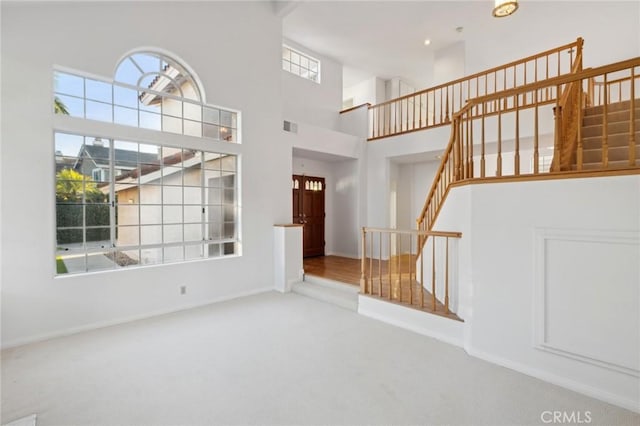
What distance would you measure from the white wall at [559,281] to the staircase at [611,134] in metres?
0.99

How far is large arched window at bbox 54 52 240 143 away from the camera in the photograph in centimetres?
347

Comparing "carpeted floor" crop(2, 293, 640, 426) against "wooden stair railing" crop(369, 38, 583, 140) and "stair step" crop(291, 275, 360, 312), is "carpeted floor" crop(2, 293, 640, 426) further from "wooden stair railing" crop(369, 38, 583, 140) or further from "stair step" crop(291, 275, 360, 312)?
"wooden stair railing" crop(369, 38, 583, 140)

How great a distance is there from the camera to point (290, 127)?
225 inches

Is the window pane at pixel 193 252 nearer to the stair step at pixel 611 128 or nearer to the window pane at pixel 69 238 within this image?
the window pane at pixel 69 238

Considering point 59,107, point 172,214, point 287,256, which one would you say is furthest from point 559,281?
point 59,107

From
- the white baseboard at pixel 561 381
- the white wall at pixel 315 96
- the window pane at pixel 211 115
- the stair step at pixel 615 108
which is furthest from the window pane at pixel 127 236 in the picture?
the stair step at pixel 615 108

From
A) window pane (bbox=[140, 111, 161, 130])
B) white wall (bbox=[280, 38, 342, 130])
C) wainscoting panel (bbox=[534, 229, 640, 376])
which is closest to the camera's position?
wainscoting panel (bbox=[534, 229, 640, 376])

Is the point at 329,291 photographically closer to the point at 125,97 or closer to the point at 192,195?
the point at 192,195

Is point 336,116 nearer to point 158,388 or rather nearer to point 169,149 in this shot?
point 169,149

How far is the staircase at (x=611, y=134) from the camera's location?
10.9 feet

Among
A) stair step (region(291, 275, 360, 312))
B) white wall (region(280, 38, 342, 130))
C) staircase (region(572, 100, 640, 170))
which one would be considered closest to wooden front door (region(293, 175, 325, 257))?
white wall (region(280, 38, 342, 130))

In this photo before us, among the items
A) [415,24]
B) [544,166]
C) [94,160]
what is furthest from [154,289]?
[544,166]

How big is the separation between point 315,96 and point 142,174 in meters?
5.06

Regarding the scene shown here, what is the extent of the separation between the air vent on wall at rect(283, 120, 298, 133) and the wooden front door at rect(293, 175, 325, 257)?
1.53 m
